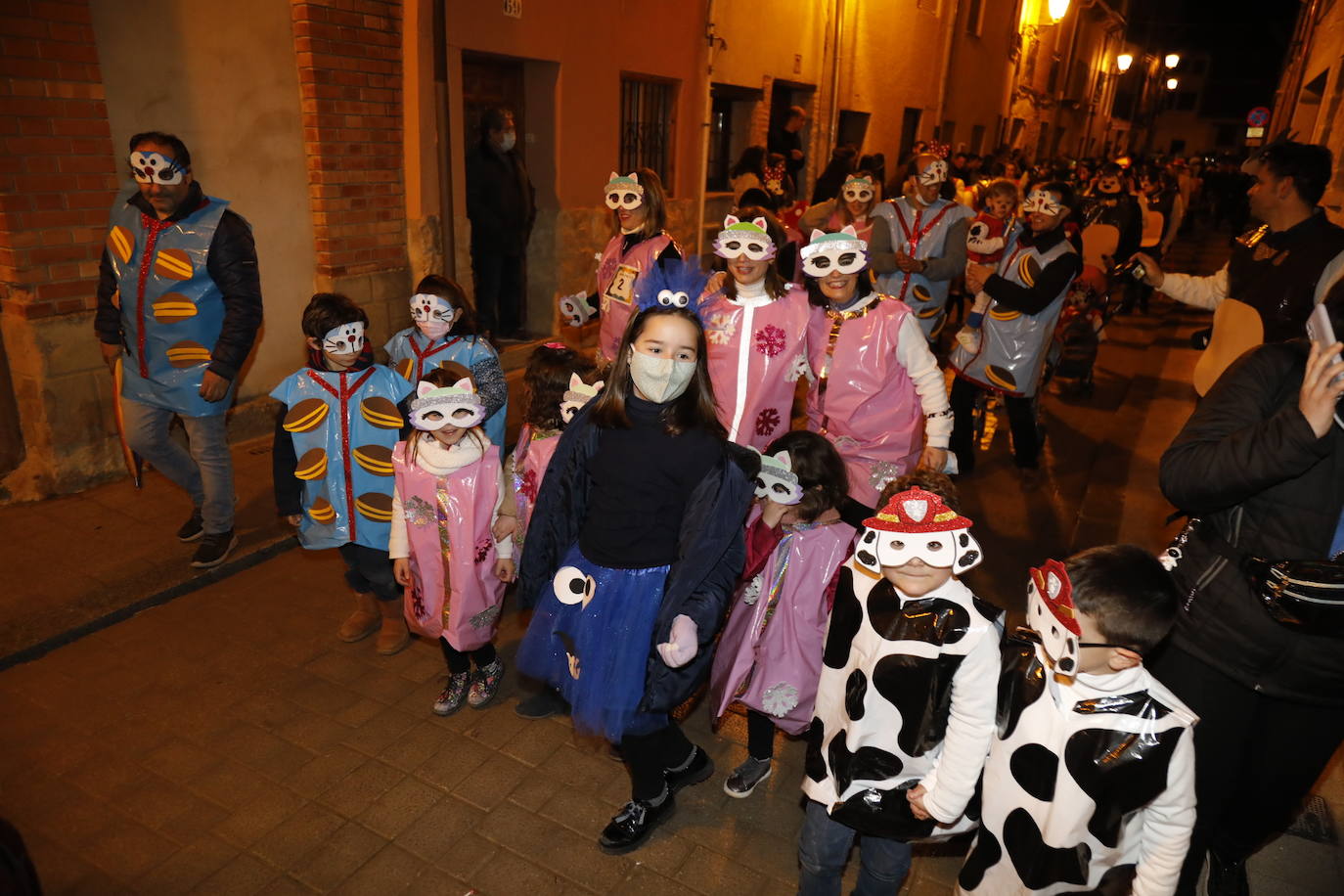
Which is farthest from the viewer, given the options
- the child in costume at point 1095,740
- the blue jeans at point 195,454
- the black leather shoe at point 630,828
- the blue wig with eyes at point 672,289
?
the blue jeans at point 195,454

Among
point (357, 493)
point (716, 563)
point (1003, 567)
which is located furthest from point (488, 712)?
point (1003, 567)

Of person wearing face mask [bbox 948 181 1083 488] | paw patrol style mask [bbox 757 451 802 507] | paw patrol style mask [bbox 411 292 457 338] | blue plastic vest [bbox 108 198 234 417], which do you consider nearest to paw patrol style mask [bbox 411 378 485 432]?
paw patrol style mask [bbox 411 292 457 338]

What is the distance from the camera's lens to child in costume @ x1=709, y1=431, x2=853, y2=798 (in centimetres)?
307

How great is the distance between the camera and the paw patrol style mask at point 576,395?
354cm

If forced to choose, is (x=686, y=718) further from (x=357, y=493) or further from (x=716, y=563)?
(x=357, y=493)

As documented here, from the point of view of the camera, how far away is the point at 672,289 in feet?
9.69

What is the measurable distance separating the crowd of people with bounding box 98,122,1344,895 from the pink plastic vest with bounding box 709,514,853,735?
0.01 m

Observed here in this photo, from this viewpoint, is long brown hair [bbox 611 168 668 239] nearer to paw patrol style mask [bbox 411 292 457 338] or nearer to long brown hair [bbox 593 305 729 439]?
paw patrol style mask [bbox 411 292 457 338]

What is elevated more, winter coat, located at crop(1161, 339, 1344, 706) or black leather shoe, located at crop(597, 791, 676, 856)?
winter coat, located at crop(1161, 339, 1344, 706)

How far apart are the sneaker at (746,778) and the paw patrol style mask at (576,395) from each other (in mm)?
1562

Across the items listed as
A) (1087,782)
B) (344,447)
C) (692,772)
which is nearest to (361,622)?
(344,447)

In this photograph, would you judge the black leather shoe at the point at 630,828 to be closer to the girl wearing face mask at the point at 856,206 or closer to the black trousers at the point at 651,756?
the black trousers at the point at 651,756

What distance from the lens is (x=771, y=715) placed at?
3172mm

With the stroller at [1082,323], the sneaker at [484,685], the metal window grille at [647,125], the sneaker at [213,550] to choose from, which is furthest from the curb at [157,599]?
the metal window grille at [647,125]
